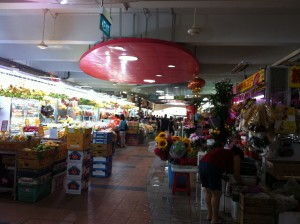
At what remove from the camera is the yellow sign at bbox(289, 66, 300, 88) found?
460cm

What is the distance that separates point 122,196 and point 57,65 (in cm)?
778

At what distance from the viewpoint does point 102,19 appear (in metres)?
4.57

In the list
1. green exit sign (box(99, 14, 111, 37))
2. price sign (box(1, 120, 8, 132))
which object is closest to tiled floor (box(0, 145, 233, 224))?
price sign (box(1, 120, 8, 132))

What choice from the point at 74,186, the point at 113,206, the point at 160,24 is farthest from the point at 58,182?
the point at 160,24

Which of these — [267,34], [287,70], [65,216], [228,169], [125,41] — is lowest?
[65,216]

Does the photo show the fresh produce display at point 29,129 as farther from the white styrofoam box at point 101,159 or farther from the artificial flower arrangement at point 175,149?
the artificial flower arrangement at point 175,149

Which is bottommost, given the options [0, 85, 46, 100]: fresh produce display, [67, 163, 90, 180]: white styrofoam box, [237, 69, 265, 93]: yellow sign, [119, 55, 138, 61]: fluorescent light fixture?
[67, 163, 90, 180]: white styrofoam box

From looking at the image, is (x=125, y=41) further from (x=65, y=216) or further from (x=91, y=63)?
(x=65, y=216)

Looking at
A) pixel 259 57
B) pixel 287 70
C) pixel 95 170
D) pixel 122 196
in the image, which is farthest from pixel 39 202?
pixel 259 57

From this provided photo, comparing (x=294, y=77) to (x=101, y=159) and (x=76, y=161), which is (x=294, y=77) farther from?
(x=101, y=159)

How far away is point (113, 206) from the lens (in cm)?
500

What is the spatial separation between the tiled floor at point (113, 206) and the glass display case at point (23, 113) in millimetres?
3305

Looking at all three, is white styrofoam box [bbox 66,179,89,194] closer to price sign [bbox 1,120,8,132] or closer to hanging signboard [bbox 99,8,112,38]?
hanging signboard [bbox 99,8,112,38]

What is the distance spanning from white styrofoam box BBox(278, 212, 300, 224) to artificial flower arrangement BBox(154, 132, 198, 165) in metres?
2.19
